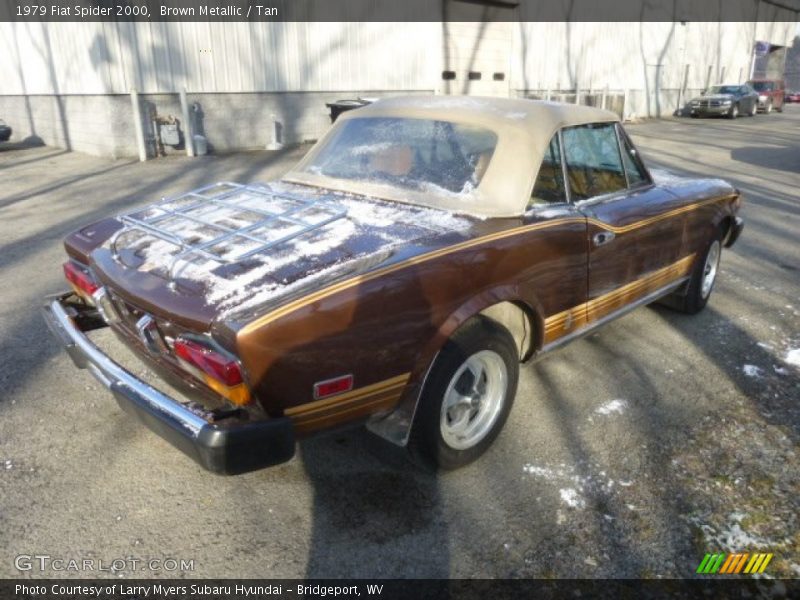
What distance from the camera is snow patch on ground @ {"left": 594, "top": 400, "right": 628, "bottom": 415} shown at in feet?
10.9

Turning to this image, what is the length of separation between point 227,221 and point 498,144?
1395mm

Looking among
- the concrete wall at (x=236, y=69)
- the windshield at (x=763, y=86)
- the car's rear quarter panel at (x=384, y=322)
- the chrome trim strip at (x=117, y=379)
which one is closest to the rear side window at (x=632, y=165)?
the car's rear quarter panel at (x=384, y=322)

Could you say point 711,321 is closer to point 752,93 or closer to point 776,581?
point 776,581

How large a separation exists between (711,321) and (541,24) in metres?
18.7

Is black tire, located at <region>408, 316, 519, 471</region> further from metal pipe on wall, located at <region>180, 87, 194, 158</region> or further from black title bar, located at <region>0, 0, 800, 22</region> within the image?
black title bar, located at <region>0, 0, 800, 22</region>

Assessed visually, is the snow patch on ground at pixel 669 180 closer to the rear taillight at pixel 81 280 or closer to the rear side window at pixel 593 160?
the rear side window at pixel 593 160

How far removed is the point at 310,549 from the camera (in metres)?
2.32

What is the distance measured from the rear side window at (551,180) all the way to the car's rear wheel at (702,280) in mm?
1746

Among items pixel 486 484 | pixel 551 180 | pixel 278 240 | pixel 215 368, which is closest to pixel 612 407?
pixel 486 484

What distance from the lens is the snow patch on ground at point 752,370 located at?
3.75m

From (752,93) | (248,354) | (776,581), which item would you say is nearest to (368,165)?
(248,354)

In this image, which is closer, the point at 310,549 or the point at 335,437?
the point at 310,549

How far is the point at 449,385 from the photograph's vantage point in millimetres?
2553

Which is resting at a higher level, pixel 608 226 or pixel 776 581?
pixel 608 226
